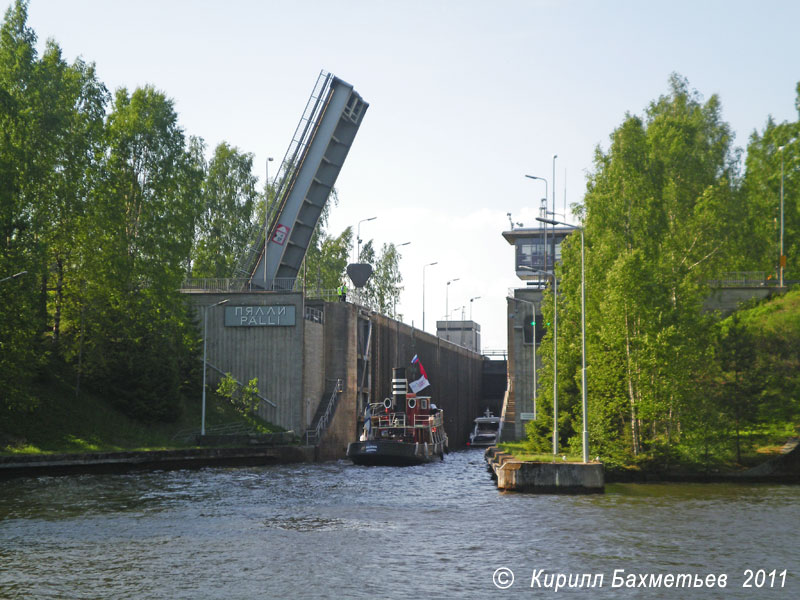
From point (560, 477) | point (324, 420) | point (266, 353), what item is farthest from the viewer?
point (324, 420)

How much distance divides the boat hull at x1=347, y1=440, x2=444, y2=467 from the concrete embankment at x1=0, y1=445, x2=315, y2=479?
9.15 feet

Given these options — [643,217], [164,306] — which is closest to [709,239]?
[643,217]

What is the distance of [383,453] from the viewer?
4534cm

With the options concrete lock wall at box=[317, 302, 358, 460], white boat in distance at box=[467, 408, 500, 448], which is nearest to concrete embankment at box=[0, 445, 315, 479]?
concrete lock wall at box=[317, 302, 358, 460]

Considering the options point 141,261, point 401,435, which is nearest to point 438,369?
point 401,435

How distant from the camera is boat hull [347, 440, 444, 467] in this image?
45.3m

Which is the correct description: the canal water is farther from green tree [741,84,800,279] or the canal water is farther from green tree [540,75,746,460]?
green tree [741,84,800,279]

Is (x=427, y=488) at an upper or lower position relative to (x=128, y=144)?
lower

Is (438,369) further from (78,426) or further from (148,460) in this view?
(148,460)

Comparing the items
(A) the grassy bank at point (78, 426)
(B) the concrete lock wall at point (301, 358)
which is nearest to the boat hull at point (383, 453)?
(B) the concrete lock wall at point (301, 358)

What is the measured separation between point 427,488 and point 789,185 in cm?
4243

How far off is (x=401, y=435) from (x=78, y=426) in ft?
58.3

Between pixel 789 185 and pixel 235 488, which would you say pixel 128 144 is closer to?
pixel 235 488

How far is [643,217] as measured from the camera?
142 ft
